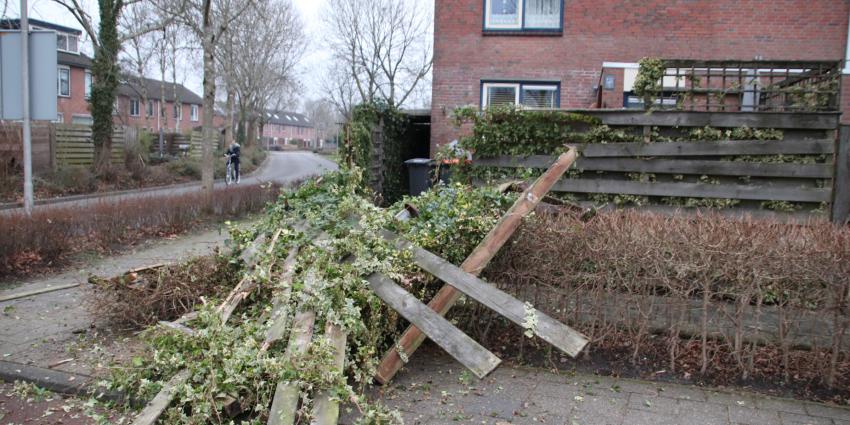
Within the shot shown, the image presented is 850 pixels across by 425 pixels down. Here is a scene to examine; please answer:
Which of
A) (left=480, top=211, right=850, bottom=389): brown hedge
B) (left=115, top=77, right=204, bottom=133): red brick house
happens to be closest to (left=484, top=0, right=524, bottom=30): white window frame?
(left=480, top=211, right=850, bottom=389): brown hedge

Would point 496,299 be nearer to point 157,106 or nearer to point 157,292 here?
point 157,292

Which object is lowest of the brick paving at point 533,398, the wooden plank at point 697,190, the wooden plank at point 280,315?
the brick paving at point 533,398

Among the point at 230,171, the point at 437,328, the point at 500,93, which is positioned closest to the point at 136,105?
the point at 230,171

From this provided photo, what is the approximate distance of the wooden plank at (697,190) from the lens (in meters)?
8.58

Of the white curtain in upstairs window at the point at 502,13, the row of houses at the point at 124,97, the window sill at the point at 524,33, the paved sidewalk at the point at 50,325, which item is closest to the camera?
the paved sidewalk at the point at 50,325

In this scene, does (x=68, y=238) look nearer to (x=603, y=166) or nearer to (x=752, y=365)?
(x=603, y=166)

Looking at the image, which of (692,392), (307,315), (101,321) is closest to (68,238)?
(101,321)

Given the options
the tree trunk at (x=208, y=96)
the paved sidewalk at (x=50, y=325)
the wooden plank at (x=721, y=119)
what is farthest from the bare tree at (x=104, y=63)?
the wooden plank at (x=721, y=119)

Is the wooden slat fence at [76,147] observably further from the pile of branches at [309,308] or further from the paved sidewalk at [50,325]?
the pile of branches at [309,308]

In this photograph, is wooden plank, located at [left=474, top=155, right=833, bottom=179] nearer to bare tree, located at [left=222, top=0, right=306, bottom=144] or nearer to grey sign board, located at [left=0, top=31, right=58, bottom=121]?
grey sign board, located at [left=0, top=31, right=58, bottom=121]

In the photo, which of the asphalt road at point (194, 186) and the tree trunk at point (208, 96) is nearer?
the asphalt road at point (194, 186)

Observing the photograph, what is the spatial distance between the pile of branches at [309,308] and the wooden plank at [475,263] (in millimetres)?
179

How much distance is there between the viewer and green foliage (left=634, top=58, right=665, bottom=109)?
8.81 m

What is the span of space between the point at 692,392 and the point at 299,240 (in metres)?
3.22
